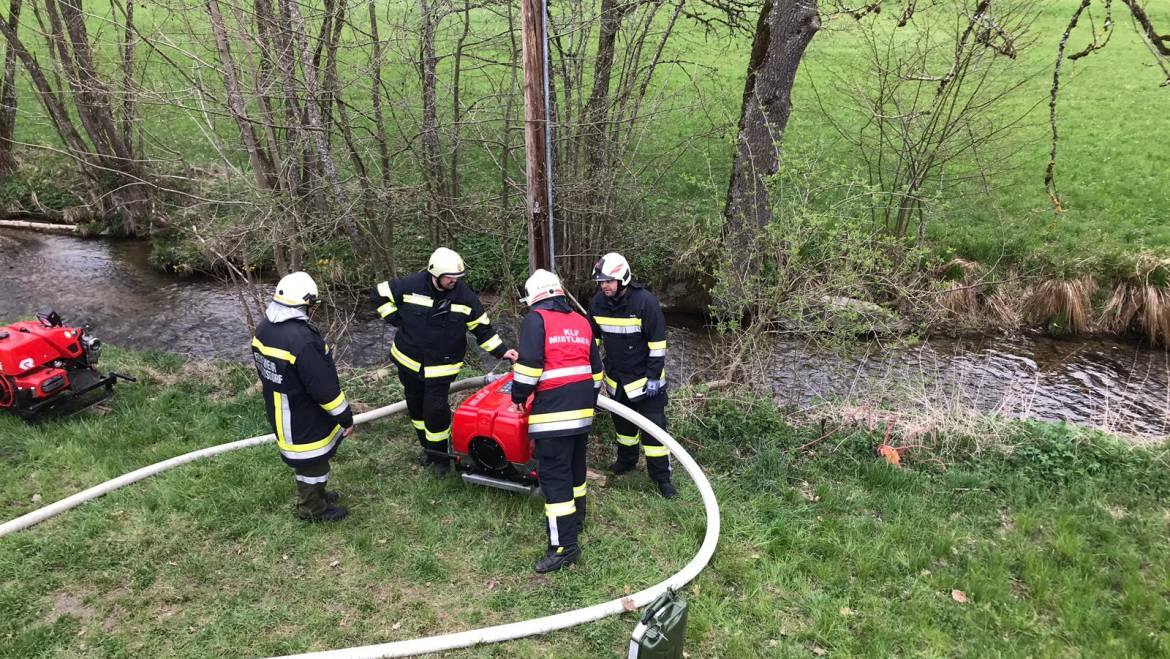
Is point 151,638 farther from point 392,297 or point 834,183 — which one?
point 834,183

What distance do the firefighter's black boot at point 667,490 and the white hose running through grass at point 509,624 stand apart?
0.55m

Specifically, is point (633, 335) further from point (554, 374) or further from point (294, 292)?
point (294, 292)

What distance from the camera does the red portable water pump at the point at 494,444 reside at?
477cm

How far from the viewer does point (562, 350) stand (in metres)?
4.41

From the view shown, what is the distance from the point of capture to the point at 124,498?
4957 millimetres

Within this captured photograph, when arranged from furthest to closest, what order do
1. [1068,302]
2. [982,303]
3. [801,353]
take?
[982,303], [1068,302], [801,353]

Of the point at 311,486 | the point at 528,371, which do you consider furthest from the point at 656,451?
the point at 311,486

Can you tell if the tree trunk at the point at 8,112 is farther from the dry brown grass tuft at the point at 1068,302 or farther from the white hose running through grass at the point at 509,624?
the dry brown grass tuft at the point at 1068,302

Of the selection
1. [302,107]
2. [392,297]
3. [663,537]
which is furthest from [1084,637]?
[302,107]

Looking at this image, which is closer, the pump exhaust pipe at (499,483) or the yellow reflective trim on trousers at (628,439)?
the pump exhaust pipe at (499,483)

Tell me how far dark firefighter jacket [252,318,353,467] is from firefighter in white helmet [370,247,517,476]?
81 cm

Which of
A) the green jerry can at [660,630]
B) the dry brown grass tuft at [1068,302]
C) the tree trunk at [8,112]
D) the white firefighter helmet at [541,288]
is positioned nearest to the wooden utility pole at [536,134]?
the white firefighter helmet at [541,288]

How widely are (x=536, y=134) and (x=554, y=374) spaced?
2356mm

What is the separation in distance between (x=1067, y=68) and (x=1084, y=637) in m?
16.9
